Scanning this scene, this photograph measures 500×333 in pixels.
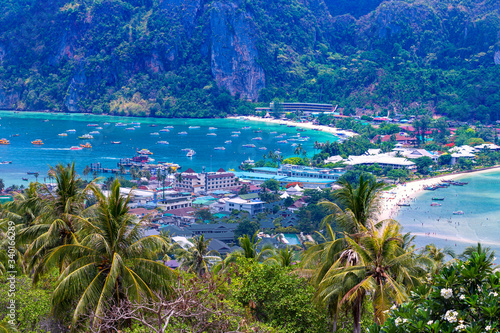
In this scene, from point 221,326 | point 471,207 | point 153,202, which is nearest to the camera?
point 221,326

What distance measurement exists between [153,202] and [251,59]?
11477 cm

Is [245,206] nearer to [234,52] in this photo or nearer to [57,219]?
[57,219]

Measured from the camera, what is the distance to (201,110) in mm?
135500

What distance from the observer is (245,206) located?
4397 centimetres

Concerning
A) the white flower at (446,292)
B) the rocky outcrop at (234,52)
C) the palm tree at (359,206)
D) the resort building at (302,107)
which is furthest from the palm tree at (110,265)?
the rocky outcrop at (234,52)

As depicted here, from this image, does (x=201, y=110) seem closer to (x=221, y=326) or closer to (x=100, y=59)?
(x=100, y=59)

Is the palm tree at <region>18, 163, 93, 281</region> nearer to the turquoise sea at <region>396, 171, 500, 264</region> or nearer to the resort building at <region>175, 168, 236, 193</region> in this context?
the turquoise sea at <region>396, 171, 500, 264</region>

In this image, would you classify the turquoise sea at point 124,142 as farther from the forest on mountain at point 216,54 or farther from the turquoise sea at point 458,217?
the turquoise sea at point 458,217

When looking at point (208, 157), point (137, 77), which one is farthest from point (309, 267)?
point (137, 77)

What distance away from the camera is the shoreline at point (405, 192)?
152 feet

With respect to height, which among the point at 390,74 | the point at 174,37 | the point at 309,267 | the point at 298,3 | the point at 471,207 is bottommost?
the point at 471,207

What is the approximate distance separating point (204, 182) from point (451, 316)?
48017mm

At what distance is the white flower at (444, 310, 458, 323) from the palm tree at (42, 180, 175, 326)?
436 cm

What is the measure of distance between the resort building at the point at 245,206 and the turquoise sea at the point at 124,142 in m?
23.8
